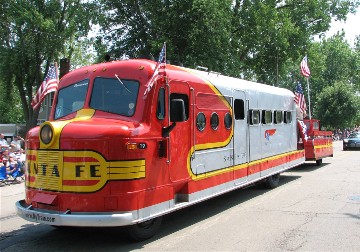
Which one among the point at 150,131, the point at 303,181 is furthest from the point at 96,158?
the point at 303,181

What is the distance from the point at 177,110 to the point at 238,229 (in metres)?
2.40

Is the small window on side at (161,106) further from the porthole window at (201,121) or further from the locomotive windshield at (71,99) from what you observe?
the locomotive windshield at (71,99)

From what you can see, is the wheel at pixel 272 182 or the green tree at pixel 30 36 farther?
the green tree at pixel 30 36

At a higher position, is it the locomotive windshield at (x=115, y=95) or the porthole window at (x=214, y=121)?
the locomotive windshield at (x=115, y=95)

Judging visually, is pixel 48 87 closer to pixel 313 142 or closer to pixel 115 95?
pixel 115 95

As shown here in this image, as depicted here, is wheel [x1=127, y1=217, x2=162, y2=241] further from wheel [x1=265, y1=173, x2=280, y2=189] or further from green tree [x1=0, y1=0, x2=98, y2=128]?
green tree [x1=0, y1=0, x2=98, y2=128]

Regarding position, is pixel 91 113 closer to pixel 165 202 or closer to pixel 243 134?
pixel 165 202

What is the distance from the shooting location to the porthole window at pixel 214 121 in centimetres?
816

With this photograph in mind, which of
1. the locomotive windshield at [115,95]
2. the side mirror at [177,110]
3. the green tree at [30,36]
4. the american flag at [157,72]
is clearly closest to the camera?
the american flag at [157,72]

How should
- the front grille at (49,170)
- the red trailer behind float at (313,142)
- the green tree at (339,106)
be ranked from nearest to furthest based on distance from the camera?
1. the front grille at (49,170)
2. the red trailer behind float at (313,142)
3. the green tree at (339,106)

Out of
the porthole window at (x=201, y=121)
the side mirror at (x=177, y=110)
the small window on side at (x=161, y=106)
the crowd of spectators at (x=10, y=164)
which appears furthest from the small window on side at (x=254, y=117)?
the crowd of spectators at (x=10, y=164)

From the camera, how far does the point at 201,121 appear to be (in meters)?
7.80

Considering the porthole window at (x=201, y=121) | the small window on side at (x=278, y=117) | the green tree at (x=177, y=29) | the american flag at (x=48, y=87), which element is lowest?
the porthole window at (x=201, y=121)

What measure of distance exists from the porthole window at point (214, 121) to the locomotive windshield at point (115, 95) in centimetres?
216
